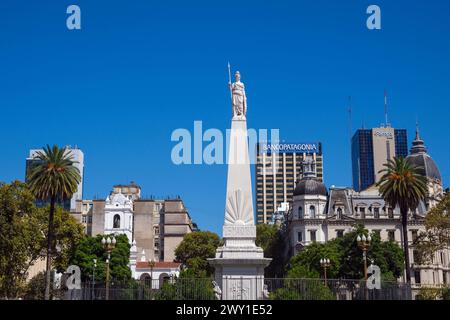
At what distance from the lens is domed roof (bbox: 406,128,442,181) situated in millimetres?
89250

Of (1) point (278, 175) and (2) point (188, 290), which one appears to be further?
(1) point (278, 175)

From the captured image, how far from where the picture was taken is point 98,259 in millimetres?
70375

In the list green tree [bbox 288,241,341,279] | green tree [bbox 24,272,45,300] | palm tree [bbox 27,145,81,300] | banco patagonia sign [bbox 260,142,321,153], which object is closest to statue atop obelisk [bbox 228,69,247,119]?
palm tree [bbox 27,145,81,300]

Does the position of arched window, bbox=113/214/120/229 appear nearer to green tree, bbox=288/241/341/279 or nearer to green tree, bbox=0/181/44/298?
green tree, bbox=288/241/341/279

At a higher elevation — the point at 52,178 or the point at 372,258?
the point at 52,178

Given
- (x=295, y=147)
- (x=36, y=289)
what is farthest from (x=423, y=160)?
(x=295, y=147)

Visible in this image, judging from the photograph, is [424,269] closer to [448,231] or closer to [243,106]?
[448,231]

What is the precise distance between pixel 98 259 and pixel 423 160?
45.7 m

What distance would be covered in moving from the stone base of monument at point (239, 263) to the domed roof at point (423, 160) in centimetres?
5730

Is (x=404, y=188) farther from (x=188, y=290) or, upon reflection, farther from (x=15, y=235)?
(x=15, y=235)

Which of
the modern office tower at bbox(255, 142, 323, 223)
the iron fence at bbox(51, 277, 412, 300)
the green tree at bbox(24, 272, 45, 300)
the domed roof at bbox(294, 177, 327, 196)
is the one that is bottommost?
the iron fence at bbox(51, 277, 412, 300)

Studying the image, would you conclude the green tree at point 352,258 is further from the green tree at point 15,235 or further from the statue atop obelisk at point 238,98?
the statue atop obelisk at point 238,98

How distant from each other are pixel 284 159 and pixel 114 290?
167 m

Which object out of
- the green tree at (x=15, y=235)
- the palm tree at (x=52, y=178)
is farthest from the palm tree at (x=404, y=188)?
the green tree at (x=15, y=235)
